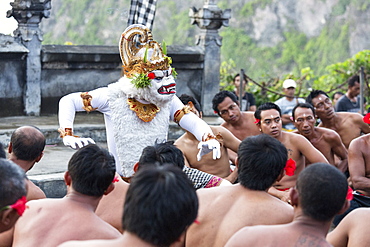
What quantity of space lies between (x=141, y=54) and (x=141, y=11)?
4482mm

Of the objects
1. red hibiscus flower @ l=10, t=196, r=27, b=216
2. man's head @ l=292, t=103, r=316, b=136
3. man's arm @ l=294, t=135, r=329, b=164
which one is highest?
red hibiscus flower @ l=10, t=196, r=27, b=216

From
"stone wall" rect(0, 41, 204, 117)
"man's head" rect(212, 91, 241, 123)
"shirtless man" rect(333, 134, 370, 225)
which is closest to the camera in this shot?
"shirtless man" rect(333, 134, 370, 225)

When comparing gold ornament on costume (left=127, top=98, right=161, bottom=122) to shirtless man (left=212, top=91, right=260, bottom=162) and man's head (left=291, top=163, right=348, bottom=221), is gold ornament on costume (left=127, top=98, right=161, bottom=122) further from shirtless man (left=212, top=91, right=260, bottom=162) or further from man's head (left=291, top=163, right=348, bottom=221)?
man's head (left=291, top=163, right=348, bottom=221)

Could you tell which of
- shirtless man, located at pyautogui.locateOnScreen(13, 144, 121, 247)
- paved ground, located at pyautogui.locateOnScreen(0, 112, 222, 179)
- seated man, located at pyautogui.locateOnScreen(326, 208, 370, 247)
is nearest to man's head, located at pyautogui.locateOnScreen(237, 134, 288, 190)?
seated man, located at pyautogui.locateOnScreen(326, 208, 370, 247)

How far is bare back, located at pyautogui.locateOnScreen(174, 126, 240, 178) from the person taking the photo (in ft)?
21.6

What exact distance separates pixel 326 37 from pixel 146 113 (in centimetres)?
4610

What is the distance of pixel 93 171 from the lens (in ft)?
11.9

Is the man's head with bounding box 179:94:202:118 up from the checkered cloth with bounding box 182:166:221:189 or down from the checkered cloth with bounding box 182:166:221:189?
up

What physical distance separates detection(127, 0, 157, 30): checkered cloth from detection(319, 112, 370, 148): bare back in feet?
11.0

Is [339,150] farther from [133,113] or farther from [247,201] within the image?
[247,201]

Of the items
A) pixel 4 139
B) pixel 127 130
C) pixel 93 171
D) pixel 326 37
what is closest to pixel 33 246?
pixel 93 171

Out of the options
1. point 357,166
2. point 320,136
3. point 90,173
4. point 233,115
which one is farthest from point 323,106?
point 90,173

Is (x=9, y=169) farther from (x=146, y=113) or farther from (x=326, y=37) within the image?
(x=326, y=37)

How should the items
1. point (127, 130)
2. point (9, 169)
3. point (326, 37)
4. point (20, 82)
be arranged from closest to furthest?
point (9, 169), point (127, 130), point (20, 82), point (326, 37)
